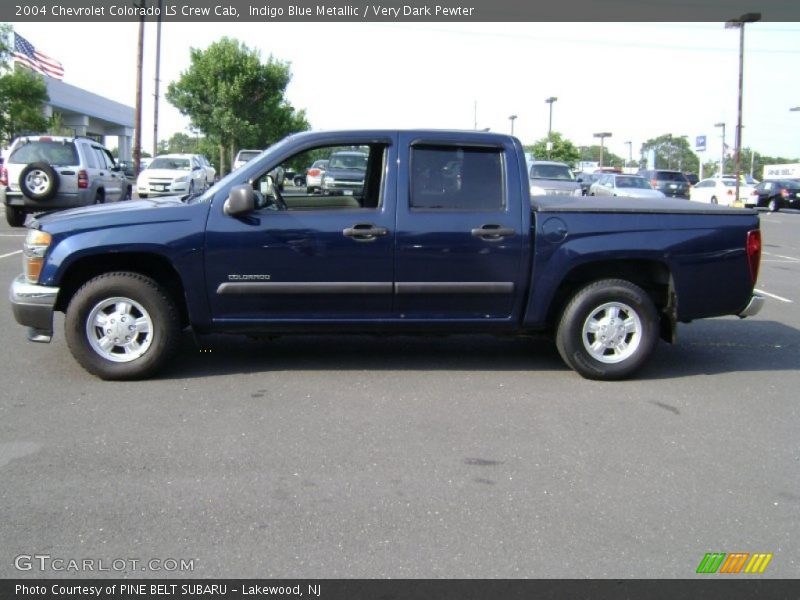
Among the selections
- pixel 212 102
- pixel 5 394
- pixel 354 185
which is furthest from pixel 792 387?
pixel 212 102

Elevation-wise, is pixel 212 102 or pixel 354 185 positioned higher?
pixel 212 102

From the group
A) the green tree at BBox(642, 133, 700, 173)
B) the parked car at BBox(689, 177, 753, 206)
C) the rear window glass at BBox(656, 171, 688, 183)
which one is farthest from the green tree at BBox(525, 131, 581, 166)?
the green tree at BBox(642, 133, 700, 173)

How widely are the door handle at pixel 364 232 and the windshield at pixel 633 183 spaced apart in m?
21.3

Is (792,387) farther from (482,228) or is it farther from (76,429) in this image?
(76,429)

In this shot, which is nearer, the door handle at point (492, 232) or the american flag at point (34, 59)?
the door handle at point (492, 232)

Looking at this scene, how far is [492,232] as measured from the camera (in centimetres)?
Result: 578

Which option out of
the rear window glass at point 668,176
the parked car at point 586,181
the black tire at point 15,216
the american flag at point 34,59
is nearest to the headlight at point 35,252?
the black tire at point 15,216

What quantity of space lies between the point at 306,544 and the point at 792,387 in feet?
14.2

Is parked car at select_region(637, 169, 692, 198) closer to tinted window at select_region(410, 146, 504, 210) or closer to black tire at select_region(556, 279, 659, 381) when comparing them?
black tire at select_region(556, 279, 659, 381)

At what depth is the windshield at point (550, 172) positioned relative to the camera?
24.1 meters

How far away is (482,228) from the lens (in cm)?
578

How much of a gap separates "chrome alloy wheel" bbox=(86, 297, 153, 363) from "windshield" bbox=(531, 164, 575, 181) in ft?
64.8

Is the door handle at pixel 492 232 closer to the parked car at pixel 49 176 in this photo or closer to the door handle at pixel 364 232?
the door handle at pixel 364 232

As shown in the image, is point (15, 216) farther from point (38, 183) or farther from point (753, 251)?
point (753, 251)
